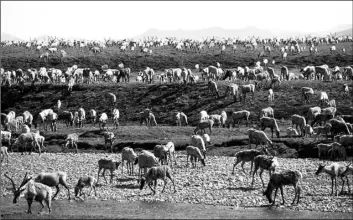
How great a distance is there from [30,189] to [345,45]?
244ft

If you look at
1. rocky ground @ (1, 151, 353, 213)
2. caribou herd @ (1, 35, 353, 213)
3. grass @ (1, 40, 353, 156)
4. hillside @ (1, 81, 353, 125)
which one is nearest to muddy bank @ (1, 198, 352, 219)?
rocky ground @ (1, 151, 353, 213)

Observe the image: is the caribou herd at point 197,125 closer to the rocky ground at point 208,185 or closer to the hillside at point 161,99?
the rocky ground at point 208,185

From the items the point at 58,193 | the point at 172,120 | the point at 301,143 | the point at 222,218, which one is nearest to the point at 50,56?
the point at 172,120

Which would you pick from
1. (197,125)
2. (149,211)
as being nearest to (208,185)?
(149,211)

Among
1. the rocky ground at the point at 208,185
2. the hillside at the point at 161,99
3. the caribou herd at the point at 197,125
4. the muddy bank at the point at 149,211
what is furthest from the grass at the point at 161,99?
the muddy bank at the point at 149,211

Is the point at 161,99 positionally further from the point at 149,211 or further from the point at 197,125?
the point at 149,211

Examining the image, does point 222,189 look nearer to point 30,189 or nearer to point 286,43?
point 30,189

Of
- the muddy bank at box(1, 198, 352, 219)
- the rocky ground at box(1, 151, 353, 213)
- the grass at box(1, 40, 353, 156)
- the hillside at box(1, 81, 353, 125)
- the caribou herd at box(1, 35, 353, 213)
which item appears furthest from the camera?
the hillside at box(1, 81, 353, 125)

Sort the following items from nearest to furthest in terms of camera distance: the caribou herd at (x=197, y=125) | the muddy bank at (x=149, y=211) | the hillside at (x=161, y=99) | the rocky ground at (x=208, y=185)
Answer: the muddy bank at (x=149, y=211)
the rocky ground at (x=208, y=185)
the caribou herd at (x=197, y=125)
the hillside at (x=161, y=99)

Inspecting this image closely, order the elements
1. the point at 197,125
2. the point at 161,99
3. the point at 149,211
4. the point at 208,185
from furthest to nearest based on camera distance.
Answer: the point at 161,99 → the point at 197,125 → the point at 208,185 → the point at 149,211

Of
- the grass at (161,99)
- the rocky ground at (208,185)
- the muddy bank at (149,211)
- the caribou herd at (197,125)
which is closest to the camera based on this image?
the muddy bank at (149,211)

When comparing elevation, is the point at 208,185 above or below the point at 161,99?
below

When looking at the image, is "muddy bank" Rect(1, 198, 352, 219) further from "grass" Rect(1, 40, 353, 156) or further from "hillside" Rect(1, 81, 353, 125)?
"hillside" Rect(1, 81, 353, 125)

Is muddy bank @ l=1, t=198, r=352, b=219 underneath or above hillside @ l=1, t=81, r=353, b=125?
underneath
